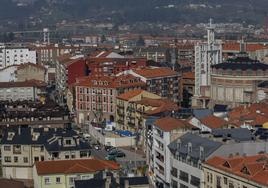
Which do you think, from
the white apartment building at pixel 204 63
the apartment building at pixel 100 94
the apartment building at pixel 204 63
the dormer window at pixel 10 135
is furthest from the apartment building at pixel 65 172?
the white apartment building at pixel 204 63

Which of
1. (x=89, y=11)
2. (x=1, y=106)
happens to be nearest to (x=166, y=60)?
(x=1, y=106)

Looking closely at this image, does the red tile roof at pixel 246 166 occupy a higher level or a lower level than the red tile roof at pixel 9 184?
higher

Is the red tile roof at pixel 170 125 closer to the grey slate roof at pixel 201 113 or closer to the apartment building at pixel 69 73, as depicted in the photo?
the grey slate roof at pixel 201 113

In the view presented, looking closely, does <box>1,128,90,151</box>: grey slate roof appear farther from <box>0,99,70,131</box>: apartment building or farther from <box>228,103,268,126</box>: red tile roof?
<box>228,103,268,126</box>: red tile roof

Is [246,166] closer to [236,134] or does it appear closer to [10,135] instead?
[236,134]

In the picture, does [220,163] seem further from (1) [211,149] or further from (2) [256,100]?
(2) [256,100]

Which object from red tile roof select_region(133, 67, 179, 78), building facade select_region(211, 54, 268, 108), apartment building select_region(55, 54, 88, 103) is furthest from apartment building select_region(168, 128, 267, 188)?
apartment building select_region(55, 54, 88, 103)

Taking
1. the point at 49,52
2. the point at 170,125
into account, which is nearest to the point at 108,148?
the point at 170,125
